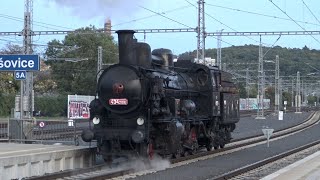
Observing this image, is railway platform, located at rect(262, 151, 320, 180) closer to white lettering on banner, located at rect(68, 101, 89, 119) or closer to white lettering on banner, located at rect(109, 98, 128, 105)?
white lettering on banner, located at rect(109, 98, 128, 105)

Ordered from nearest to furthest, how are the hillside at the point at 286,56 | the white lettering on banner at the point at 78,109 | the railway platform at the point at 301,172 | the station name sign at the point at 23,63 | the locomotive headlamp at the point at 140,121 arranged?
the railway platform at the point at 301,172 → the locomotive headlamp at the point at 140,121 → the station name sign at the point at 23,63 → the white lettering on banner at the point at 78,109 → the hillside at the point at 286,56

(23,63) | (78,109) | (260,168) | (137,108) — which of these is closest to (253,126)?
(78,109)

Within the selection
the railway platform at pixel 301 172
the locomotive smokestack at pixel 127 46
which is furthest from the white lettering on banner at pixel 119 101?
the railway platform at pixel 301 172

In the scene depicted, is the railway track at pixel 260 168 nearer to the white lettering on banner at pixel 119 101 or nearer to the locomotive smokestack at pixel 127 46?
the white lettering on banner at pixel 119 101

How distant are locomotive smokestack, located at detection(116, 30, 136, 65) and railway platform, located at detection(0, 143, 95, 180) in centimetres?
324

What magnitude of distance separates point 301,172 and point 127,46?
6.46 meters

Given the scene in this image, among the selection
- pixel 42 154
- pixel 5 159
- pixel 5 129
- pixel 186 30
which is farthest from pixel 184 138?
pixel 186 30

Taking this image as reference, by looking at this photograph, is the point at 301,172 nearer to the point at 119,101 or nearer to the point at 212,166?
the point at 212,166

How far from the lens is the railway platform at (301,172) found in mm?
13795

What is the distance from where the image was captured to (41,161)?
597 inches

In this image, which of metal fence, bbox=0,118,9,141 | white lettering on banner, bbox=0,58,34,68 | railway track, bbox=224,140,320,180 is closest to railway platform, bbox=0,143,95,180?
railway track, bbox=224,140,320,180

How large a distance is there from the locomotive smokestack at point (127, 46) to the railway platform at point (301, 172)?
5.68 meters

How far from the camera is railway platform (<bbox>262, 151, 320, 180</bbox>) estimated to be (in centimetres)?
1379

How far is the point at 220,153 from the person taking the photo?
23375mm
